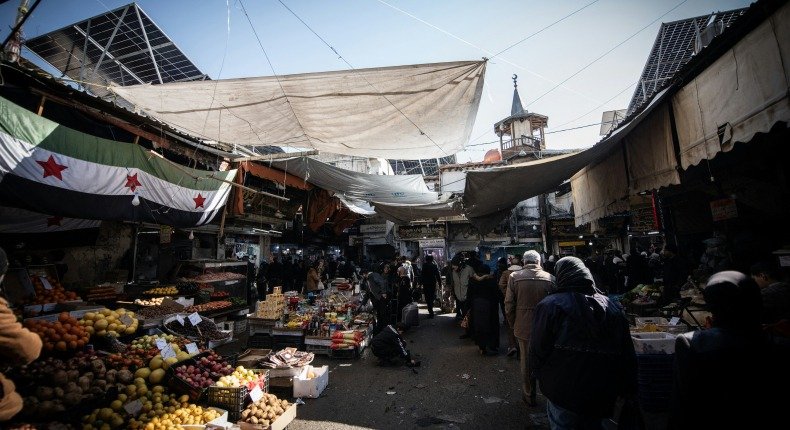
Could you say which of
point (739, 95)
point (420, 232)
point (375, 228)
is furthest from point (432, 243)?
point (739, 95)

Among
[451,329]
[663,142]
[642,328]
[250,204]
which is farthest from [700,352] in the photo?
[250,204]

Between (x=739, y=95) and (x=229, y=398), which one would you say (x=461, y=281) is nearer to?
(x=229, y=398)

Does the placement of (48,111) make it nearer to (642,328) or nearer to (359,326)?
(359,326)

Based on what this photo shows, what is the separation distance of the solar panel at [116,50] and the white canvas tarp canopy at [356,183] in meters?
6.82

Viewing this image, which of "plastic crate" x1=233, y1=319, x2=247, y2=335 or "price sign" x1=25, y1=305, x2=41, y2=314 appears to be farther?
"plastic crate" x1=233, y1=319, x2=247, y2=335

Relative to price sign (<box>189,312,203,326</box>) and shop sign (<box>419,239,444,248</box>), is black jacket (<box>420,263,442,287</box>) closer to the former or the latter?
price sign (<box>189,312,203,326</box>)

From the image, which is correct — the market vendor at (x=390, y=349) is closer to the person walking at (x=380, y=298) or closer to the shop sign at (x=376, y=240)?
the person walking at (x=380, y=298)

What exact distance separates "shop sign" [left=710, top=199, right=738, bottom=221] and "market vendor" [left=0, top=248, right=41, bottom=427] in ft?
31.9

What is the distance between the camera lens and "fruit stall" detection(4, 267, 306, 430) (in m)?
3.04

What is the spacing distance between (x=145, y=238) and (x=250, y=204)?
3.20 meters

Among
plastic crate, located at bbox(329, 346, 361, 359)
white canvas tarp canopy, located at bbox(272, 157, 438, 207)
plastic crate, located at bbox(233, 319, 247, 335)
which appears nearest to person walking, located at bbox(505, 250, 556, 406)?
plastic crate, located at bbox(329, 346, 361, 359)

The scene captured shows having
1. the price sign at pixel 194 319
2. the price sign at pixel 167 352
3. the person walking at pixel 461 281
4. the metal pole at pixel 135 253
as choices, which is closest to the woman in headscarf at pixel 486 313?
the person walking at pixel 461 281

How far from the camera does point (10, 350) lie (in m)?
2.10

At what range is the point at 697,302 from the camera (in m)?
5.23
